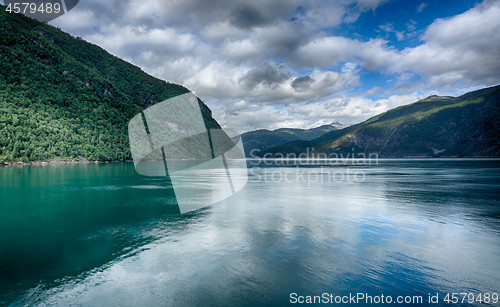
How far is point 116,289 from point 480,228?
29.6 meters

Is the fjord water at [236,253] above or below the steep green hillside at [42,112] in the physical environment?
below

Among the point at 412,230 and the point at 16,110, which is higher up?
the point at 16,110

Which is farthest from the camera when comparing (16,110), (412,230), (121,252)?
(16,110)

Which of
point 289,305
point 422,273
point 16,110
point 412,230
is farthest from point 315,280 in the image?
point 16,110

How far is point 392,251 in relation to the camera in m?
17.7

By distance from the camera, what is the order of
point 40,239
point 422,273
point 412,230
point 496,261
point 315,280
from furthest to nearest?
point 412,230, point 40,239, point 496,261, point 422,273, point 315,280

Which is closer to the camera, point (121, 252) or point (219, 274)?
point (219, 274)

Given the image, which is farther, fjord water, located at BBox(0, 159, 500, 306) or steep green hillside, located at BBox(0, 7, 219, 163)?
steep green hillside, located at BBox(0, 7, 219, 163)

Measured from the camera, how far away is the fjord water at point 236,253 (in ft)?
39.8

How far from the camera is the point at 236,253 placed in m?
17.2

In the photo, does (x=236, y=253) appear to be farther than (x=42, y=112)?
No

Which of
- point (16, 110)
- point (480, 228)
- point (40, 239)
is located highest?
point (16, 110)

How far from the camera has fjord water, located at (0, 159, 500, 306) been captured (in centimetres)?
1212

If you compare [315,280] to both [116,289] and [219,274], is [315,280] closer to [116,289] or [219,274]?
[219,274]
